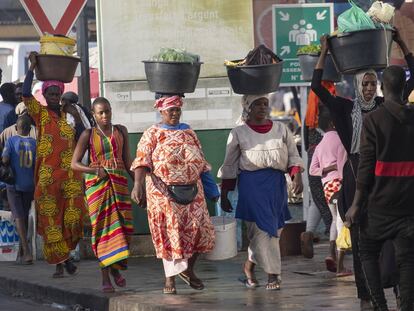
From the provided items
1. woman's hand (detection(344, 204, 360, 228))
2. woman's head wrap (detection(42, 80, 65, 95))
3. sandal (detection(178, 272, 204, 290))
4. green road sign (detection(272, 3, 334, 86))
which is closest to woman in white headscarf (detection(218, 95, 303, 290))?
sandal (detection(178, 272, 204, 290))

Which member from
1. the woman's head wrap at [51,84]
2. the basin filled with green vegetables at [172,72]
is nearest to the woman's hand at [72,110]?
the woman's head wrap at [51,84]

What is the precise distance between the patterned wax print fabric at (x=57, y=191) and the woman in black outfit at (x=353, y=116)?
3596mm

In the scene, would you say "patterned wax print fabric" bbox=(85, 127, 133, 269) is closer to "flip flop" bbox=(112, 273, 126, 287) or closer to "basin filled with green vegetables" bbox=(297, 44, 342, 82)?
"flip flop" bbox=(112, 273, 126, 287)

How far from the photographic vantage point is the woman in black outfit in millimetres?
9859

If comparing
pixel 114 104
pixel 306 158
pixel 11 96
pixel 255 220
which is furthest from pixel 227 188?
pixel 11 96

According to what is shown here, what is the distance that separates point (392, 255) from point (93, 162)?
3.38 metres

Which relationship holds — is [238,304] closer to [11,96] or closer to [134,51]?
[134,51]

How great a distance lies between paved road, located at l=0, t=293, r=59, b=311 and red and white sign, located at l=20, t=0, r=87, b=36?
2495 mm

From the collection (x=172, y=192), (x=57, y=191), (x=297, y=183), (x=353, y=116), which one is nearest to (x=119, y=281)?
(x=172, y=192)

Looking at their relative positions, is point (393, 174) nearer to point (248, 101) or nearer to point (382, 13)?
point (382, 13)

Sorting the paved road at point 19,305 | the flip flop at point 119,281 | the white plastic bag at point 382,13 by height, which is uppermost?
the white plastic bag at point 382,13

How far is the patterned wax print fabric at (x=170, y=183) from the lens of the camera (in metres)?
11.1

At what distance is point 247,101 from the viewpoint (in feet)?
37.8

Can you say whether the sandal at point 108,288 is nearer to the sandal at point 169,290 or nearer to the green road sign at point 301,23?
the sandal at point 169,290
